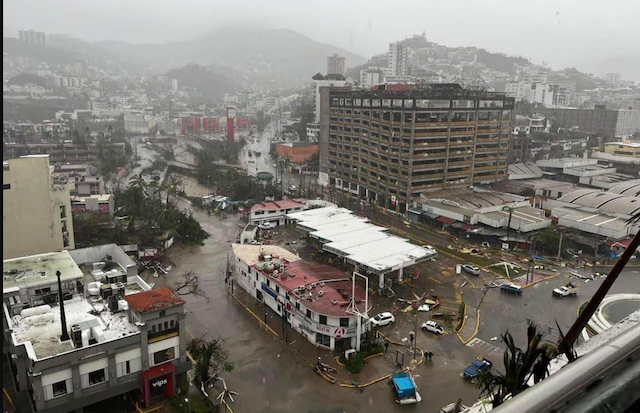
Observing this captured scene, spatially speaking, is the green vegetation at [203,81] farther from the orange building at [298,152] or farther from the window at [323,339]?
the window at [323,339]

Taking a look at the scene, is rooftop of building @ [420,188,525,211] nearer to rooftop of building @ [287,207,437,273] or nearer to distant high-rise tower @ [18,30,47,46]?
rooftop of building @ [287,207,437,273]

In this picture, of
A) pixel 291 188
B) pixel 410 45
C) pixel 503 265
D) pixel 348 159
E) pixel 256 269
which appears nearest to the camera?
pixel 256 269

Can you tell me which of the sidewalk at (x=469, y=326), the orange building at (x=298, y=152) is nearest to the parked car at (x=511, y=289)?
the sidewalk at (x=469, y=326)

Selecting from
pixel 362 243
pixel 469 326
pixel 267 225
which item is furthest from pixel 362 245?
pixel 267 225

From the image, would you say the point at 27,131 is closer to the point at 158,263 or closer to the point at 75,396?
the point at 158,263

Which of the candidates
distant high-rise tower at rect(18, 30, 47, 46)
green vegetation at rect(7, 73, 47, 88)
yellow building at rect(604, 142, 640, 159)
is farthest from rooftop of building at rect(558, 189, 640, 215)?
distant high-rise tower at rect(18, 30, 47, 46)

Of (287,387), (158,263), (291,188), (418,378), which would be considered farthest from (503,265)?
(291,188)

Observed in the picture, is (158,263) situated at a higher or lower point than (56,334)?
lower
